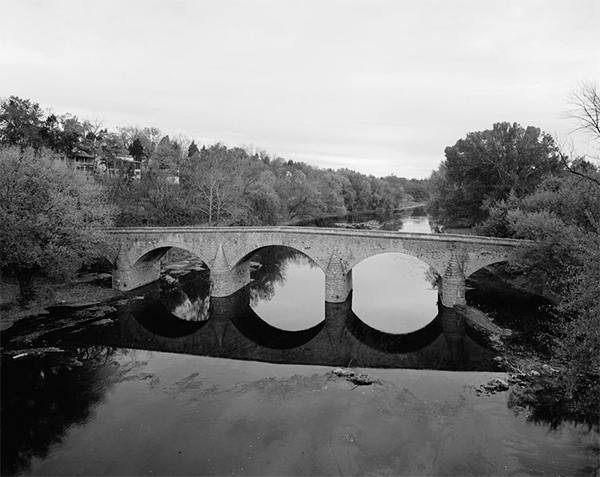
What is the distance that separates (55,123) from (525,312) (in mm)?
55318

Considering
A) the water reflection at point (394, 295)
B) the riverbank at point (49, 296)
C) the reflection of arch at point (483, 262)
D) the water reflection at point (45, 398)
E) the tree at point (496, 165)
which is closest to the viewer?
the water reflection at point (45, 398)

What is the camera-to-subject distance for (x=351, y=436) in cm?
1380

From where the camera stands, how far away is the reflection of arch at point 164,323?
24.5 meters

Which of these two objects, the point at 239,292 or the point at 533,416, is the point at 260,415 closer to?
the point at 533,416

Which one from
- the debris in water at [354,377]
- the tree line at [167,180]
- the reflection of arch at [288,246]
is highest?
the tree line at [167,180]

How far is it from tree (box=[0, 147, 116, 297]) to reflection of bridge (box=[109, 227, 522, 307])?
14.3 ft

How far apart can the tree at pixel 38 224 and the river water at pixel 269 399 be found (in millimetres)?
3646

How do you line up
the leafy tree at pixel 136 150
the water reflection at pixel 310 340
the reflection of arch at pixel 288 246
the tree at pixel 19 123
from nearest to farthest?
the water reflection at pixel 310 340 → the reflection of arch at pixel 288 246 → the tree at pixel 19 123 → the leafy tree at pixel 136 150

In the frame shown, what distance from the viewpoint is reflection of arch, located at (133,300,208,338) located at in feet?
80.3

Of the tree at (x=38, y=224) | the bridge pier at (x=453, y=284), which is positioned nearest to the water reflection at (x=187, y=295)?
the tree at (x=38, y=224)

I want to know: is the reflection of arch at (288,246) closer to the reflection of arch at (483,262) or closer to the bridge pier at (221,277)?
the bridge pier at (221,277)

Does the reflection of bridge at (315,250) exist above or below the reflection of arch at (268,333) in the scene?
above

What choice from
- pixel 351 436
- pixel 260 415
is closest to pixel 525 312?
pixel 351 436

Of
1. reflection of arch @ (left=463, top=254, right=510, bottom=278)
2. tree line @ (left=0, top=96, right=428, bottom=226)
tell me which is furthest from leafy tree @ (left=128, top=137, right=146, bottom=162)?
reflection of arch @ (left=463, top=254, right=510, bottom=278)
